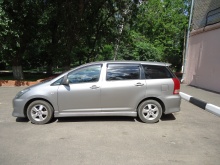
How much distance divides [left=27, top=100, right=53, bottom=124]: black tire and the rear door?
4.70ft

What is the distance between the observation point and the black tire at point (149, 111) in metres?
5.85

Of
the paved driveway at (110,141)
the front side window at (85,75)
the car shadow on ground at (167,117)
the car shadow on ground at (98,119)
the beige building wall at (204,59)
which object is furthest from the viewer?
the beige building wall at (204,59)

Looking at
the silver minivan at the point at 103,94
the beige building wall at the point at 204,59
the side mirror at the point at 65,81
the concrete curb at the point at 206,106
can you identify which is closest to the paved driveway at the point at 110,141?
the silver minivan at the point at 103,94

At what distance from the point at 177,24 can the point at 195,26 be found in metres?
22.6

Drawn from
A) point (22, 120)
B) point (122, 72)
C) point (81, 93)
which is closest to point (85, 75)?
point (81, 93)

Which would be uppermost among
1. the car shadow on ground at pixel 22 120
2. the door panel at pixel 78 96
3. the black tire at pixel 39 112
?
the door panel at pixel 78 96

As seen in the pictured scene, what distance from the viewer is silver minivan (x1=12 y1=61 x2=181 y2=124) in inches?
223

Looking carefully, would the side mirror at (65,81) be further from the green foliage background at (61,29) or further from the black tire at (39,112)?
the green foliage background at (61,29)

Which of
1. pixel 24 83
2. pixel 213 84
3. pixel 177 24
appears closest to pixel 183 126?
pixel 213 84

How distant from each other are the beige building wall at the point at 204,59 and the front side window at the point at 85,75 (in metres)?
8.49

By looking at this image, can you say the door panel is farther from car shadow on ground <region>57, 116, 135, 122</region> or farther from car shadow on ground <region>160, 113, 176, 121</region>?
car shadow on ground <region>160, 113, 176, 121</region>

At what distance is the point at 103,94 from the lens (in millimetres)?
5691

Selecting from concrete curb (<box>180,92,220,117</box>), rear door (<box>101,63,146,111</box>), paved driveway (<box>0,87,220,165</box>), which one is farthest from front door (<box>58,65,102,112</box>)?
concrete curb (<box>180,92,220,117</box>)

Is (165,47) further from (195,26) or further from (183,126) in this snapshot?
(183,126)
